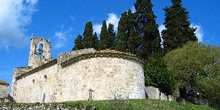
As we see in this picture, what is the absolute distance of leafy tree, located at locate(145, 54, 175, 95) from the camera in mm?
36438

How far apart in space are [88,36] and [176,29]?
13.6m

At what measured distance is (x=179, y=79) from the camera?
40688 mm

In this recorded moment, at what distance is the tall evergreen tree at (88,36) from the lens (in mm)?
51656

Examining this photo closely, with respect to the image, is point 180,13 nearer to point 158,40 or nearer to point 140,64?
point 158,40

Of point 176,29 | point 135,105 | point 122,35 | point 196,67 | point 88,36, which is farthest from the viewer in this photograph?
point 88,36

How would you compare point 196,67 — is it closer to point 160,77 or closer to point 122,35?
point 160,77

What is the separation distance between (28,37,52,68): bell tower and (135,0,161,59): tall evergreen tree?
12539 millimetres

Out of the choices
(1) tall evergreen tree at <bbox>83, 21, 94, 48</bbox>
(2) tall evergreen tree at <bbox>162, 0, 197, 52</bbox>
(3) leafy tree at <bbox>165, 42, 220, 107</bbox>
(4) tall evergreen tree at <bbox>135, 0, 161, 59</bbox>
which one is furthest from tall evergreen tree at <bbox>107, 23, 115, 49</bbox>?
(3) leafy tree at <bbox>165, 42, 220, 107</bbox>

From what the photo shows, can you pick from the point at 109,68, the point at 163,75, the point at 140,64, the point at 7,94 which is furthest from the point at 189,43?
the point at 7,94

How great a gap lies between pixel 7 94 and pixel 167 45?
20711 mm

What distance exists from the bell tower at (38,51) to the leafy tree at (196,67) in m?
16.8

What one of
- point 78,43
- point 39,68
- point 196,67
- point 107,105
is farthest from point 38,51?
point 107,105

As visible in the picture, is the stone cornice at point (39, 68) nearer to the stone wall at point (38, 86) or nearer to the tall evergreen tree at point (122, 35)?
the stone wall at point (38, 86)

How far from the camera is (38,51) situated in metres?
48.8
